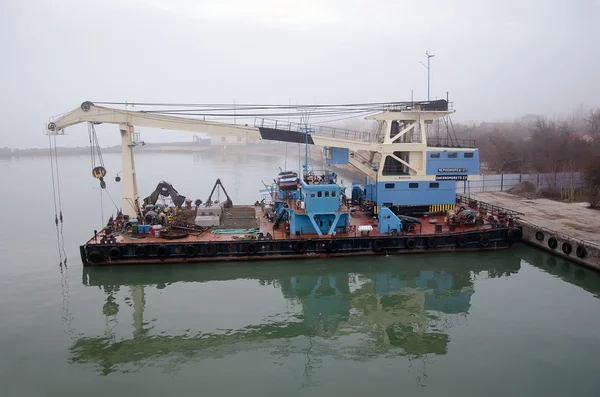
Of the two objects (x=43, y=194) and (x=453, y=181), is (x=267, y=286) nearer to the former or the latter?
(x=453, y=181)

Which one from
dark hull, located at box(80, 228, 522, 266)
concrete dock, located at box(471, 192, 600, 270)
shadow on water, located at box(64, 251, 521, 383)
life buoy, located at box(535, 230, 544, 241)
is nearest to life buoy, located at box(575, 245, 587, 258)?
concrete dock, located at box(471, 192, 600, 270)

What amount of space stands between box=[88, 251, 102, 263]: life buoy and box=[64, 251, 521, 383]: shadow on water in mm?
419

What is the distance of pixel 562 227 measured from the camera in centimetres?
1905

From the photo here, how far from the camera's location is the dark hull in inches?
623

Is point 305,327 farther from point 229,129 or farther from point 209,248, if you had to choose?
point 229,129

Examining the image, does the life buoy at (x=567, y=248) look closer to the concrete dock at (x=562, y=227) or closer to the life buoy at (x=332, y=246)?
the concrete dock at (x=562, y=227)

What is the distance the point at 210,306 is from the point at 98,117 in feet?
35.3

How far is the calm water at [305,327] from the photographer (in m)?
9.33

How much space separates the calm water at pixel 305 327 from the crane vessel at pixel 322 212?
0.66 metres

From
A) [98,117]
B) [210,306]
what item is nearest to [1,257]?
[98,117]

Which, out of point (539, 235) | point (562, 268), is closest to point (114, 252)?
point (562, 268)

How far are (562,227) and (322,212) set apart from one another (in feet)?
38.0

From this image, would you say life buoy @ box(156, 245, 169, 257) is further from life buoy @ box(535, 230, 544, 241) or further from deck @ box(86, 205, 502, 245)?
life buoy @ box(535, 230, 544, 241)

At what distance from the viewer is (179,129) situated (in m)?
19.6
